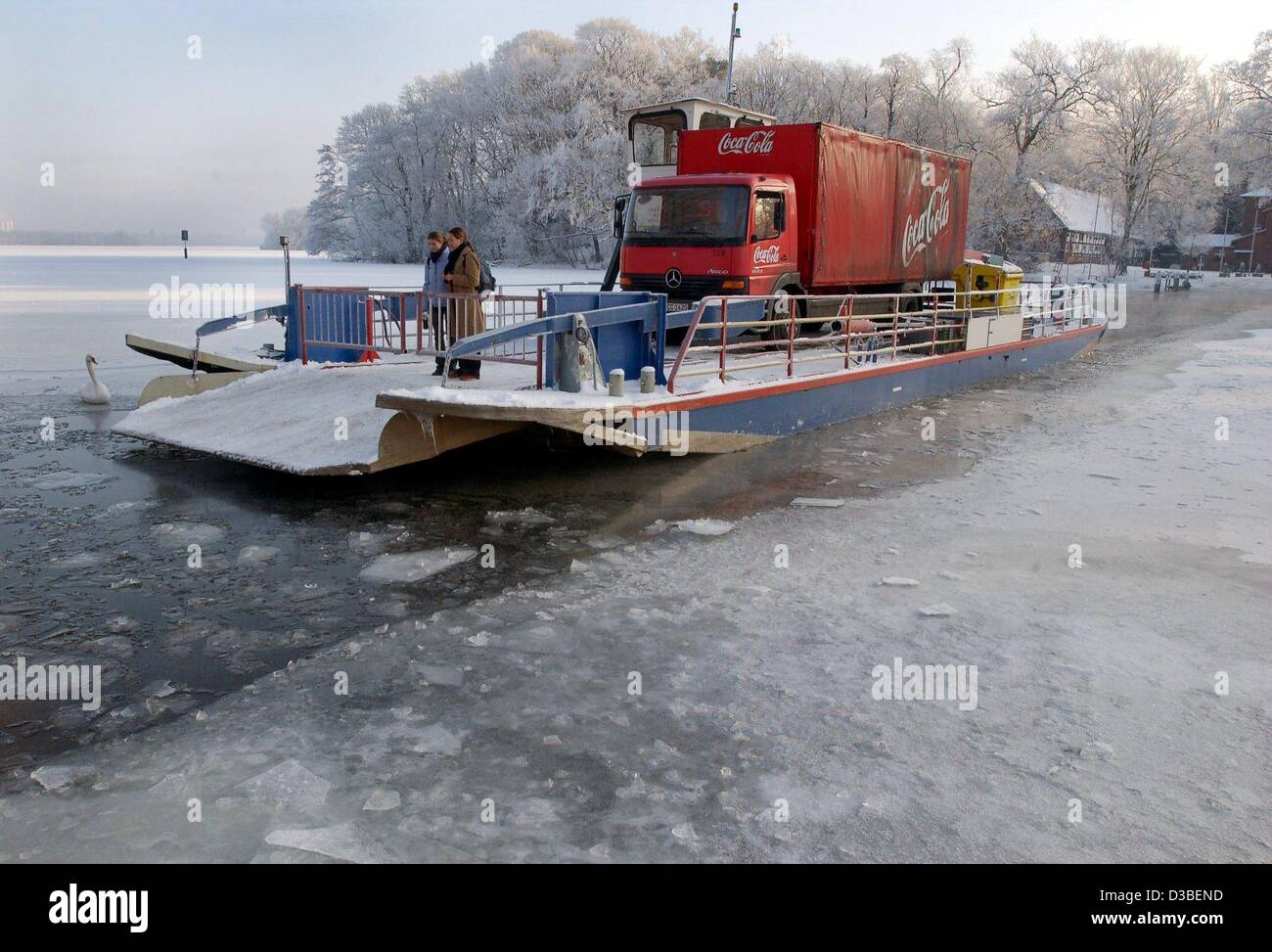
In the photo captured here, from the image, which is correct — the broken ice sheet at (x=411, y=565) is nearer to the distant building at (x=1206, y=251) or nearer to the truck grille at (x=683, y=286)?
the truck grille at (x=683, y=286)

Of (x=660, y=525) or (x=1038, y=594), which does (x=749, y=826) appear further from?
(x=660, y=525)

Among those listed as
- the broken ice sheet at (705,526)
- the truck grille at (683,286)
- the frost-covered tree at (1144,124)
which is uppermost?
the frost-covered tree at (1144,124)

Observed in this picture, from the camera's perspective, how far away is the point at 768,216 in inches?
494

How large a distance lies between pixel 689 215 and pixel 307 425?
20.9 ft

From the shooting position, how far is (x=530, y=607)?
5.33m

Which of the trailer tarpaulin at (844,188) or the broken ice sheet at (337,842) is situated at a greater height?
the trailer tarpaulin at (844,188)

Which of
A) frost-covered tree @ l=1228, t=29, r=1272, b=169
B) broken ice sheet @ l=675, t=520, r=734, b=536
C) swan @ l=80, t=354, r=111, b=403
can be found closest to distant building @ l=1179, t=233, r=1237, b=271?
frost-covered tree @ l=1228, t=29, r=1272, b=169

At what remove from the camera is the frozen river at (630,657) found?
329cm

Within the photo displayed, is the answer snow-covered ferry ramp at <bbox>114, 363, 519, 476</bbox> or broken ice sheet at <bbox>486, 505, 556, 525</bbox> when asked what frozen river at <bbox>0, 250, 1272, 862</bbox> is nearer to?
broken ice sheet at <bbox>486, 505, 556, 525</bbox>

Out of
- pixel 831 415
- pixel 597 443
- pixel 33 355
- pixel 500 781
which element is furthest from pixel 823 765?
pixel 33 355

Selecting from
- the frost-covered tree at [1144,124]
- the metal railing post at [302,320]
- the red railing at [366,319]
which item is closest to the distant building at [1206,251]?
the frost-covered tree at [1144,124]

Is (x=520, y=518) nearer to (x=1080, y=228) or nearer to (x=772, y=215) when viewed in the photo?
(x=772, y=215)

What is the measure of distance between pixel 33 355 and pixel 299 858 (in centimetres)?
1562

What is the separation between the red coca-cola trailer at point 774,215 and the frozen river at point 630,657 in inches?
167
